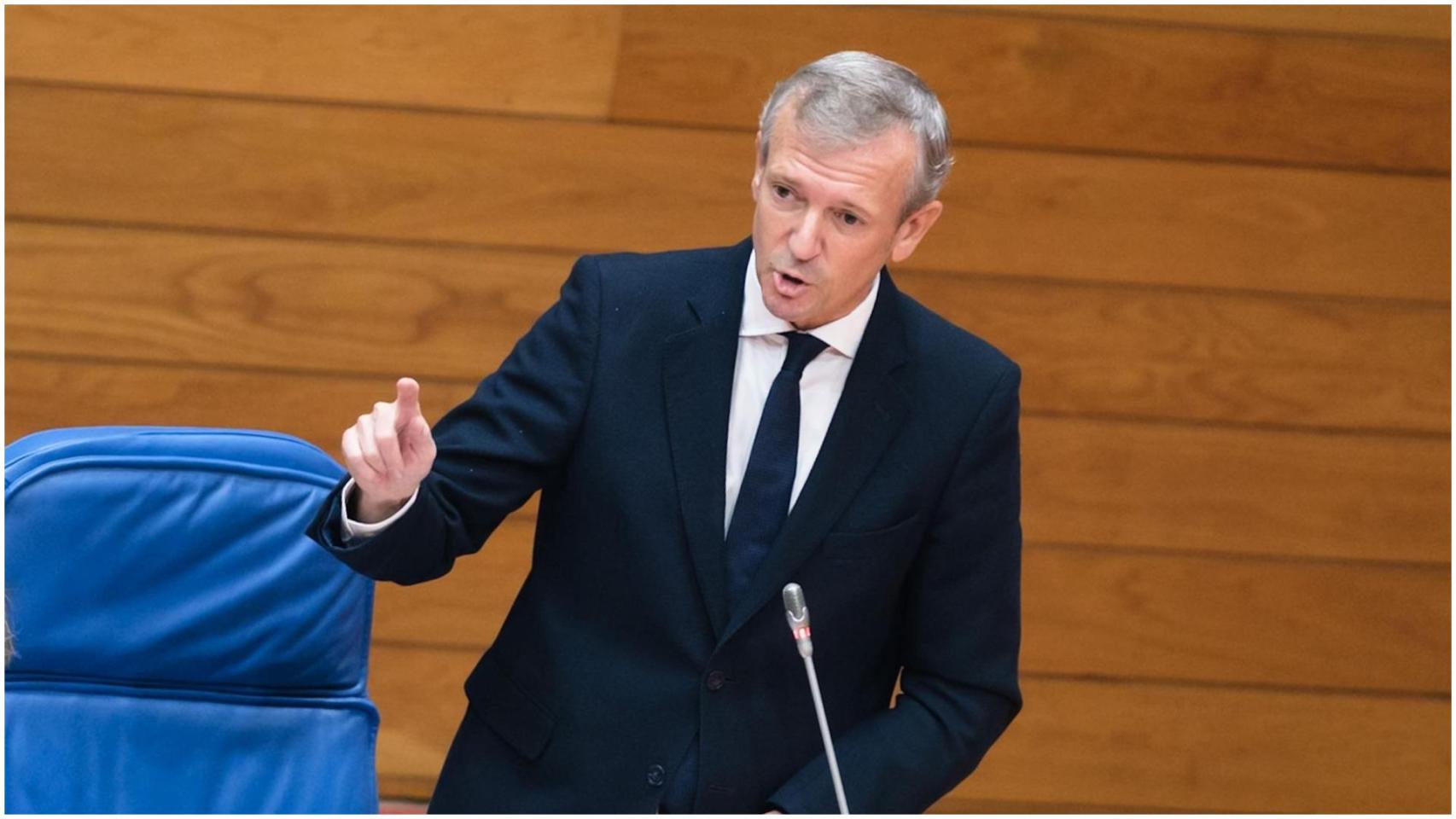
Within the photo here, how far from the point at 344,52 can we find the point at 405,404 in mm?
1534

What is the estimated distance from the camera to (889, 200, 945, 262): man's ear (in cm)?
147

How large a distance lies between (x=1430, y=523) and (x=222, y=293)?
1.85 meters

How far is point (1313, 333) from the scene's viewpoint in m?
2.77

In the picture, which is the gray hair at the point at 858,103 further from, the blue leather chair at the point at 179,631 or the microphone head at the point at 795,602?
the blue leather chair at the point at 179,631

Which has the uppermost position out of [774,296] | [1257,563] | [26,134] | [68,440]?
[774,296]

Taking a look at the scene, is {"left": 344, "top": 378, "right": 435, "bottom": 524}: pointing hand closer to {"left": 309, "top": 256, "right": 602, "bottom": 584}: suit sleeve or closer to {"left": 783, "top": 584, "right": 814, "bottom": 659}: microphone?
{"left": 309, "top": 256, "right": 602, "bottom": 584}: suit sleeve

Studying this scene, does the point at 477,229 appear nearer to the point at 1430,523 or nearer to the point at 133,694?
the point at 133,694

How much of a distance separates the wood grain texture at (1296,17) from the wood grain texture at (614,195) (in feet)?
0.68

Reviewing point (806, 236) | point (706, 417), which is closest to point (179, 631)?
point (706, 417)

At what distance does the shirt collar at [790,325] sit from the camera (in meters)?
1.48

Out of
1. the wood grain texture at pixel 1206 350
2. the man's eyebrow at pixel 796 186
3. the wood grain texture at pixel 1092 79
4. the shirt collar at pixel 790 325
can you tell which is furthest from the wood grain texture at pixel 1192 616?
the man's eyebrow at pixel 796 186

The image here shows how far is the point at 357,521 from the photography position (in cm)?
134

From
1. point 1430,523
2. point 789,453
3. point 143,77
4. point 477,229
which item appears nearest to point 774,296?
point 789,453

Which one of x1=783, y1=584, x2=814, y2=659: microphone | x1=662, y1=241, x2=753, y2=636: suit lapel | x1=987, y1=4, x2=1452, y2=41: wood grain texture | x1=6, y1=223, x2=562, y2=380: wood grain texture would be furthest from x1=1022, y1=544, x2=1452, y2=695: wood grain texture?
x1=783, y1=584, x2=814, y2=659: microphone
